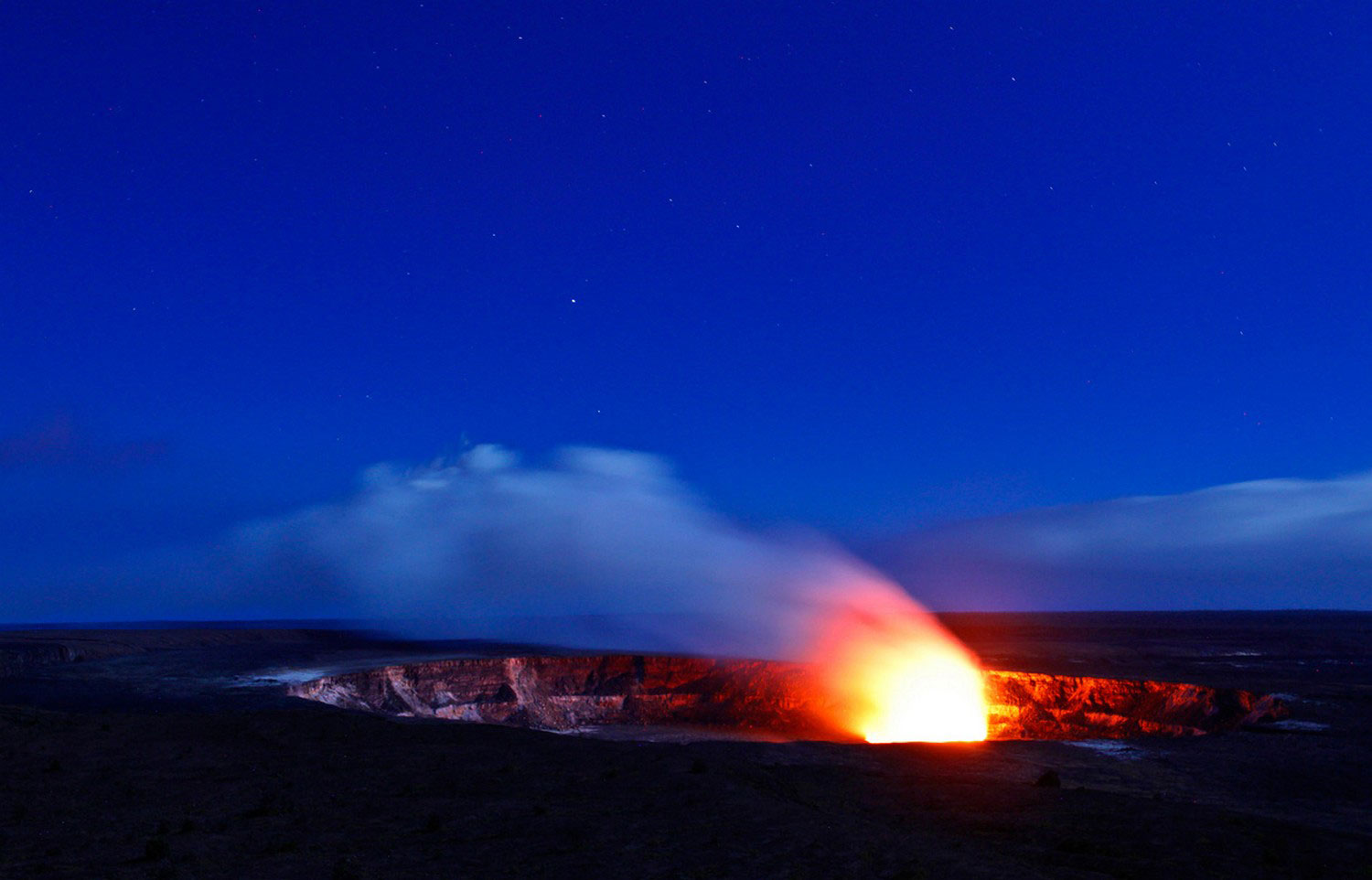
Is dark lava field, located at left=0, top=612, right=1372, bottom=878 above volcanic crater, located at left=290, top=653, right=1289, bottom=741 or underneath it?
above

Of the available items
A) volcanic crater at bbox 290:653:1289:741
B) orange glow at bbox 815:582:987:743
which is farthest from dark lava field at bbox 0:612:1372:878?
orange glow at bbox 815:582:987:743

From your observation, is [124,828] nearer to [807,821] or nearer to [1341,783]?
[807,821]

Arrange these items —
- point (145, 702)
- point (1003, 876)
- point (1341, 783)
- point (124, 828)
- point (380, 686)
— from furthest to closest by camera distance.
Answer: point (380, 686)
point (145, 702)
point (1341, 783)
point (124, 828)
point (1003, 876)

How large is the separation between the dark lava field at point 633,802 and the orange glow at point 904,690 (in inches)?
520

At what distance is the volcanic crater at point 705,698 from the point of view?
33.1 metres

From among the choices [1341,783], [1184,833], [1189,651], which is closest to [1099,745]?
[1341,783]

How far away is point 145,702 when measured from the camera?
27297mm

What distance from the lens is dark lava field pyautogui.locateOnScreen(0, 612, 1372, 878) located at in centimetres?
1084

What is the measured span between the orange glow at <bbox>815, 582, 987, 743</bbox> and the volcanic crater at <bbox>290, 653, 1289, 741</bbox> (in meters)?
0.79

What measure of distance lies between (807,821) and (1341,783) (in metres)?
13.2

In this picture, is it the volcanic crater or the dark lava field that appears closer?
the dark lava field

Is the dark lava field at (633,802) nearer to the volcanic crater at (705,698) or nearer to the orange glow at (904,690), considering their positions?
the volcanic crater at (705,698)

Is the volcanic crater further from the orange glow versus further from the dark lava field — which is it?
the dark lava field

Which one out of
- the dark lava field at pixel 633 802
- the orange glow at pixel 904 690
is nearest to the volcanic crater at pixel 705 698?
the orange glow at pixel 904 690
